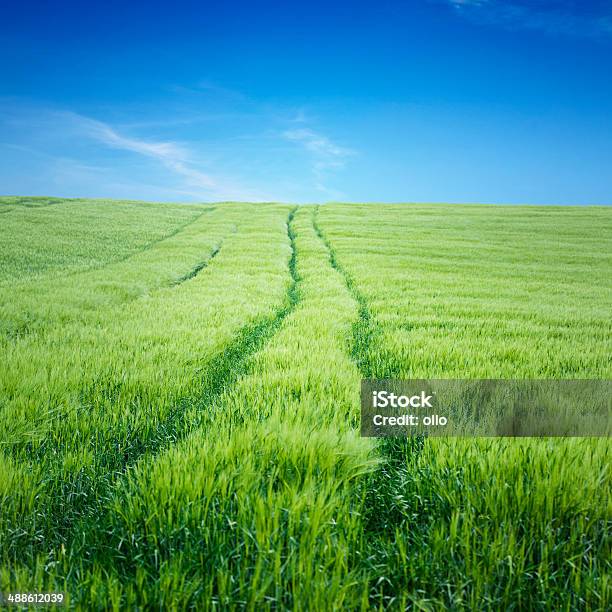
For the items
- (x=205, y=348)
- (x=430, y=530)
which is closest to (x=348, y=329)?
(x=205, y=348)

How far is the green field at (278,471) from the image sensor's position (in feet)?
5.43

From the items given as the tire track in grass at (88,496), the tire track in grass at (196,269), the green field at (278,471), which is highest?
the tire track in grass at (196,269)

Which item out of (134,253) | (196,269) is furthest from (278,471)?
(134,253)

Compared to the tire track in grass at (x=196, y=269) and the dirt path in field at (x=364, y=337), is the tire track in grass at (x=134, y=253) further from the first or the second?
the dirt path in field at (x=364, y=337)

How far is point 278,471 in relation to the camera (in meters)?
2.30

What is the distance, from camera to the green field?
1.66 metres

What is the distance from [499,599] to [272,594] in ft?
3.16

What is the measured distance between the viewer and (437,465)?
239 centimetres

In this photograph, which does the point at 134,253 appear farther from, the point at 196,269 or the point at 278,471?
the point at 278,471

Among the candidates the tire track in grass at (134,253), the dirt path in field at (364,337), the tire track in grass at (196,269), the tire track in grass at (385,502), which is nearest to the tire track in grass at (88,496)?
the tire track in grass at (385,502)

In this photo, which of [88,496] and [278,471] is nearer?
[278,471]

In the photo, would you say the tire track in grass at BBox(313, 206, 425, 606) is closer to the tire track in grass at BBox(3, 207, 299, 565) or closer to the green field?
the green field

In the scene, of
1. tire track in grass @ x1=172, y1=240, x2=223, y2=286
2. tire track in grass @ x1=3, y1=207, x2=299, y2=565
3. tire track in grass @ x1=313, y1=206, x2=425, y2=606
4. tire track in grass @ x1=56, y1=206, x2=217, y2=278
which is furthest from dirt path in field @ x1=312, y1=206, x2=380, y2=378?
tire track in grass @ x1=56, y1=206, x2=217, y2=278

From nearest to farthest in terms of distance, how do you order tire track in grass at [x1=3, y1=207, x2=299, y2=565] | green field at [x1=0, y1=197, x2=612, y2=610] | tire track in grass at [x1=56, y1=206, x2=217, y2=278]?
green field at [x1=0, y1=197, x2=612, y2=610] → tire track in grass at [x1=3, y1=207, x2=299, y2=565] → tire track in grass at [x1=56, y1=206, x2=217, y2=278]
